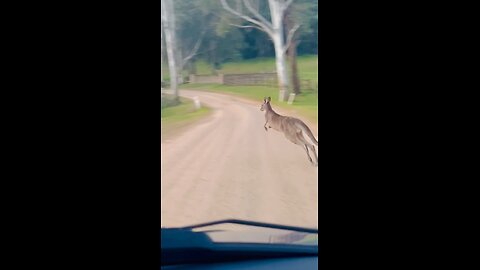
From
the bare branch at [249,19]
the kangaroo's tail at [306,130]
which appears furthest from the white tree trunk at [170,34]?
the kangaroo's tail at [306,130]

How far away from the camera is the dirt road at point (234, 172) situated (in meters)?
1.58

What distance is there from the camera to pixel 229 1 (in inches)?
61.4

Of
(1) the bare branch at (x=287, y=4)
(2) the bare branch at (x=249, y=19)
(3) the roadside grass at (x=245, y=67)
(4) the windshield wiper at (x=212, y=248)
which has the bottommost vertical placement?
(4) the windshield wiper at (x=212, y=248)

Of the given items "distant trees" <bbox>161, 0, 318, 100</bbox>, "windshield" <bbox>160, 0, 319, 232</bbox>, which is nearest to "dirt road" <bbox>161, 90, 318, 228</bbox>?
"windshield" <bbox>160, 0, 319, 232</bbox>

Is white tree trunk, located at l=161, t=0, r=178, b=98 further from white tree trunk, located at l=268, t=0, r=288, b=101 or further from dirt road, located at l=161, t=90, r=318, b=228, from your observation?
white tree trunk, located at l=268, t=0, r=288, b=101

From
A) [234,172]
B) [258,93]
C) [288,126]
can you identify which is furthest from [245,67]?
[234,172]

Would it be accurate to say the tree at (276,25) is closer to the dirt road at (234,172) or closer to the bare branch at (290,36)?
the bare branch at (290,36)

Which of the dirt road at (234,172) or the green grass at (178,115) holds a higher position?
the green grass at (178,115)

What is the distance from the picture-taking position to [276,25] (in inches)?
60.9

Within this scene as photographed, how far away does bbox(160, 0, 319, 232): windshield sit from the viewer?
1.55 metres
